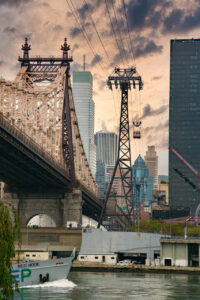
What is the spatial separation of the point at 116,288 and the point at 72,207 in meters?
58.0

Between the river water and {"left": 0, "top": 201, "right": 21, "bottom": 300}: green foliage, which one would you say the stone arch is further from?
{"left": 0, "top": 201, "right": 21, "bottom": 300}: green foliage

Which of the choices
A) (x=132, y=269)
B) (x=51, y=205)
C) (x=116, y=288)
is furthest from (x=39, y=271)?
(x=51, y=205)

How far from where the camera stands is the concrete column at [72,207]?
120 meters

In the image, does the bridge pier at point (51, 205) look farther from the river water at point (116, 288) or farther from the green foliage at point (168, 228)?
the river water at point (116, 288)

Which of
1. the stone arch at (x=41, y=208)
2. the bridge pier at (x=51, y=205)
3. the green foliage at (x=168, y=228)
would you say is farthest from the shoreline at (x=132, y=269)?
the green foliage at (x=168, y=228)

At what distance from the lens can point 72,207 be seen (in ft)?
395

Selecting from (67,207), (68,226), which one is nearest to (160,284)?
(68,226)

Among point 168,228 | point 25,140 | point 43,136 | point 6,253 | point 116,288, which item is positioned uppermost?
point 43,136

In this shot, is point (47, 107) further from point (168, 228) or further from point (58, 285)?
point (58, 285)

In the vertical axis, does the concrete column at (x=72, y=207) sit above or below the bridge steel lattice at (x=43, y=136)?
below

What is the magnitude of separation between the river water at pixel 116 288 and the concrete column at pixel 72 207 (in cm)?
4041

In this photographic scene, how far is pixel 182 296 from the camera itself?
5750cm

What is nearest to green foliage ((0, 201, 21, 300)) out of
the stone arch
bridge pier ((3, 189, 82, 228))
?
bridge pier ((3, 189, 82, 228))

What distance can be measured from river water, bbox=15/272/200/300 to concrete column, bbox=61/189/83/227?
40411mm
